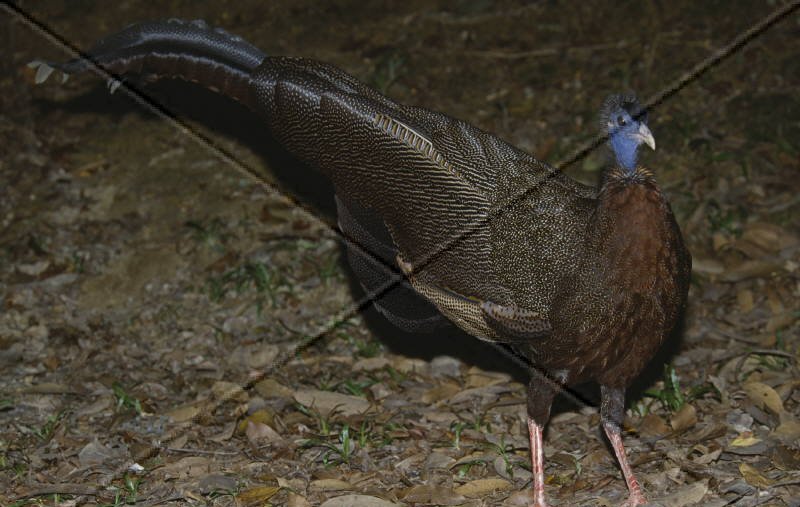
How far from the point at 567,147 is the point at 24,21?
3.96m

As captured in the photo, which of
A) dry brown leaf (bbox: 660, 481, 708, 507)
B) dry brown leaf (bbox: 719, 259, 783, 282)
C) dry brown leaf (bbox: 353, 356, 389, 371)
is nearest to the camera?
dry brown leaf (bbox: 660, 481, 708, 507)

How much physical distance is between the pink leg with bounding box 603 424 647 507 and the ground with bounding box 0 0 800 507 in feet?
0.27

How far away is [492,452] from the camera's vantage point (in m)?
4.44

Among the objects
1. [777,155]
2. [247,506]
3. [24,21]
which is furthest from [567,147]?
[24,21]

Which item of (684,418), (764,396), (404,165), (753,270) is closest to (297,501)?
(404,165)

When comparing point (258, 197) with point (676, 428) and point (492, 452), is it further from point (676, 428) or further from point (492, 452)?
point (676, 428)

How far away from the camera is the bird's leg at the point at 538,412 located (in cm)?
409

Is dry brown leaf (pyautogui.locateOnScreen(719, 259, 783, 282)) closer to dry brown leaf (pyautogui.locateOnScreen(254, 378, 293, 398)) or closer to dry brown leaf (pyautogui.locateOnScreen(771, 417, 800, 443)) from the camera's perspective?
dry brown leaf (pyautogui.locateOnScreen(771, 417, 800, 443))

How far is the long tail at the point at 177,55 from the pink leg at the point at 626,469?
80.7 inches

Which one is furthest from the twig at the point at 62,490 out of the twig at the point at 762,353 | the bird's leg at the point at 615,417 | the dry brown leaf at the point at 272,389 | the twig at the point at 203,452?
the twig at the point at 762,353

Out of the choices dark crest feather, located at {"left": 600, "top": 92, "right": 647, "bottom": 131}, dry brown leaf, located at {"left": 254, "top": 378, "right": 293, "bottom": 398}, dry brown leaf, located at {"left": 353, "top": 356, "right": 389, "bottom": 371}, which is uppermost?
dark crest feather, located at {"left": 600, "top": 92, "right": 647, "bottom": 131}

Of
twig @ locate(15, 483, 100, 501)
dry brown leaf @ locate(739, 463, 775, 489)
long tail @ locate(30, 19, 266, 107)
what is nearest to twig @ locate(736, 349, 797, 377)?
dry brown leaf @ locate(739, 463, 775, 489)

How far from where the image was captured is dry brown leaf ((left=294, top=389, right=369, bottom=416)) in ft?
15.8

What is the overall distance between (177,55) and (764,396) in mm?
2992
